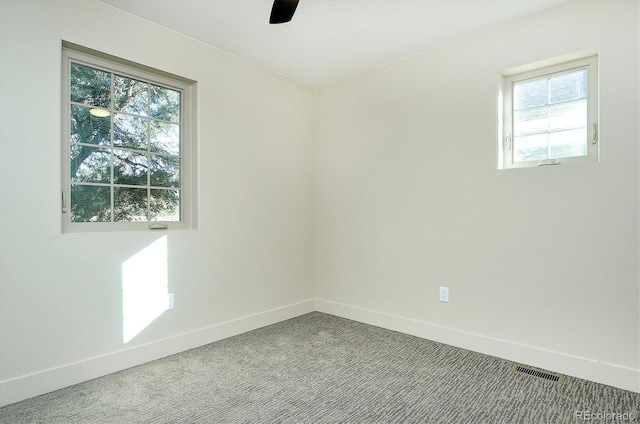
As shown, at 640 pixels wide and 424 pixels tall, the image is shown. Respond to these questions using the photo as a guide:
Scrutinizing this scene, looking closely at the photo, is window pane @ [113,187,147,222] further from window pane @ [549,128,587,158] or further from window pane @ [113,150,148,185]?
window pane @ [549,128,587,158]

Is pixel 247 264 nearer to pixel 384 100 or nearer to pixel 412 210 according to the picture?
pixel 412 210

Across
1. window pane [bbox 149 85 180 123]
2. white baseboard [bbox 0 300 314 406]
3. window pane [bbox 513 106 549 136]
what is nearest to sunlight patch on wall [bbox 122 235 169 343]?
white baseboard [bbox 0 300 314 406]

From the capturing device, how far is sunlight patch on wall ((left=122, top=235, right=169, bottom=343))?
2.40 meters

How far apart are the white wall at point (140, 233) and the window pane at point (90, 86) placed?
0.56ft

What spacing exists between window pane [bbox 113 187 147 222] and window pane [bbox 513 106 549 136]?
111 inches

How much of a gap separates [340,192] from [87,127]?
2.19m

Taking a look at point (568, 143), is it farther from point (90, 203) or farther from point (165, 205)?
point (90, 203)

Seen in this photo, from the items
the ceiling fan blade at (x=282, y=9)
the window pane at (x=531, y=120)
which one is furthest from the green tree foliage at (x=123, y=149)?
the window pane at (x=531, y=120)

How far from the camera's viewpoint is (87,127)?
232 centimetres

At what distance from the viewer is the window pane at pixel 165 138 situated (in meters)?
2.66

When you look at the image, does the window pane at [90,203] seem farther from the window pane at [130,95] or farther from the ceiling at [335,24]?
the ceiling at [335,24]

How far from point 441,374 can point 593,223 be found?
1.35m

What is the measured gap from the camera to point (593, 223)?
2193 millimetres

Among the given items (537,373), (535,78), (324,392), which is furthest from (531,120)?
(324,392)
